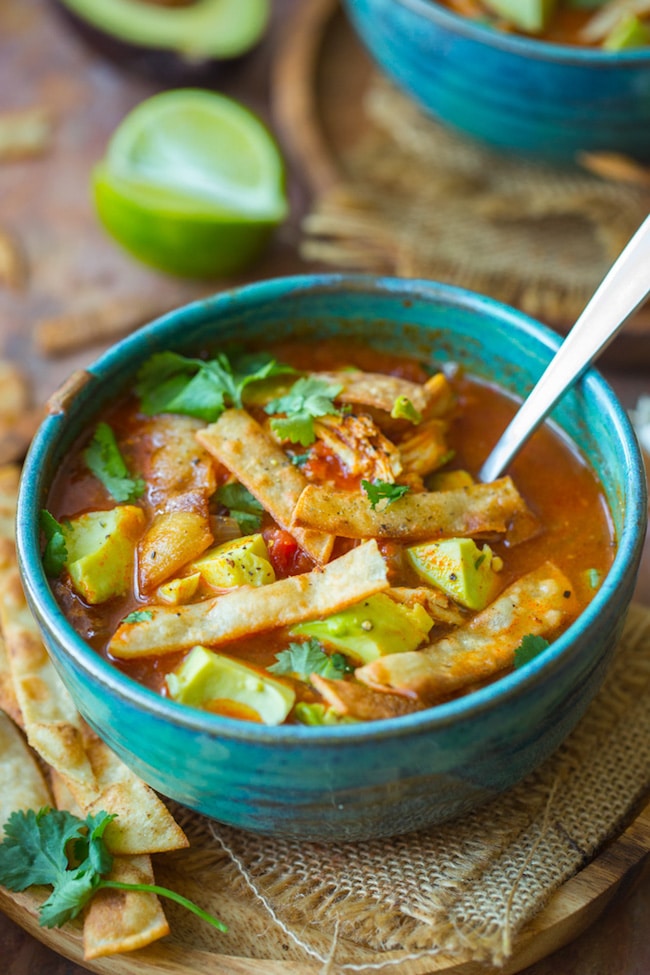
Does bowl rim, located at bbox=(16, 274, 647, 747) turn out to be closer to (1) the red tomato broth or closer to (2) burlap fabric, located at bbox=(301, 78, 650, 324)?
(1) the red tomato broth

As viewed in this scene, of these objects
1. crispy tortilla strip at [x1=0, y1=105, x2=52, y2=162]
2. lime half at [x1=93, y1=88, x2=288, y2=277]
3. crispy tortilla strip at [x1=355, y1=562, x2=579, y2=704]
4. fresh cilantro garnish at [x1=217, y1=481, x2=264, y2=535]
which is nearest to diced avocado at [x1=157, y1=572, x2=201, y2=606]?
fresh cilantro garnish at [x1=217, y1=481, x2=264, y2=535]

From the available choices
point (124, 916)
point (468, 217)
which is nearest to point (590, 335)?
point (124, 916)

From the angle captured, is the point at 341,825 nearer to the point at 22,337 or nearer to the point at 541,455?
the point at 541,455

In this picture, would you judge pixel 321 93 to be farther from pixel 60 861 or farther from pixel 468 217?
pixel 60 861

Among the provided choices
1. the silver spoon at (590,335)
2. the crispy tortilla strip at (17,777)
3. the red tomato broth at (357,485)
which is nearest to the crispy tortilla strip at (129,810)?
the crispy tortilla strip at (17,777)

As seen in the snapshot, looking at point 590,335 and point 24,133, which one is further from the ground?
point 590,335

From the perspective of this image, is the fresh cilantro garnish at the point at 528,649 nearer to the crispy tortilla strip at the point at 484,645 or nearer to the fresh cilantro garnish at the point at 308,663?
the crispy tortilla strip at the point at 484,645
